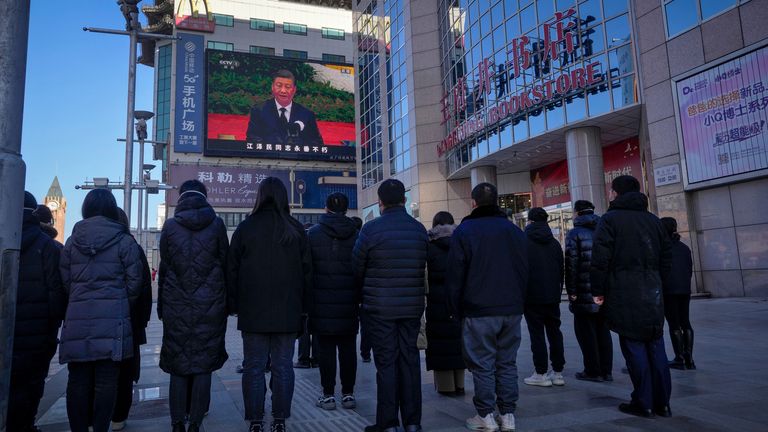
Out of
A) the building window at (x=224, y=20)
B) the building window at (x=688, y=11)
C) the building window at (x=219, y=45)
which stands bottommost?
the building window at (x=688, y=11)

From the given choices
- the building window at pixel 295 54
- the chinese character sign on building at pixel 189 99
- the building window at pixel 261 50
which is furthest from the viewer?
the building window at pixel 295 54

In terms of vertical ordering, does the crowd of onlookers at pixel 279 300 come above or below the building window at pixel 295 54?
below

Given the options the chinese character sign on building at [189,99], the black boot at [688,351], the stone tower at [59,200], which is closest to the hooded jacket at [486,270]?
the black boot at [688,351]

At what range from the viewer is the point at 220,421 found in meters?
4.45

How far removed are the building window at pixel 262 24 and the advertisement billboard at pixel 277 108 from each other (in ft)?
25.2

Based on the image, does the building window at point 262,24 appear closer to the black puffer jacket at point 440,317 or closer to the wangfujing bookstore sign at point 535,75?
the wangfujing bookstore sign at point 535,75

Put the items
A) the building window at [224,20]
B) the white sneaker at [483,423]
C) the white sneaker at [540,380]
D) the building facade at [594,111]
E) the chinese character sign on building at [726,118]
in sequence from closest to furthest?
1. the white sneaker at [483,423]
2. the white sneaker at [540,380]
3. the chinese character sign on building at [726,118]
4. the building facade at [594,111]
5. the building window at [224,20]

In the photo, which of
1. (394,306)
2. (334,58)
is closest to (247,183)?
(334,58)

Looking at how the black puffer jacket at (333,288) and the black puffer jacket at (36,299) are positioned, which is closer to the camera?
the black puffer jacket at (36,299)

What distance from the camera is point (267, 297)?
3975 millimetres

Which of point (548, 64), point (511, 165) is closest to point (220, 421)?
point (548, 64)

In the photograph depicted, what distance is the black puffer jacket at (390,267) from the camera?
4070 millimetres

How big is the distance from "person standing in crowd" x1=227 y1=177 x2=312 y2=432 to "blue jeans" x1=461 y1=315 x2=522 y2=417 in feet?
4.62

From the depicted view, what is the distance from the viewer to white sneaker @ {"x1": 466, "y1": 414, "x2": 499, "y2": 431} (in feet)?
12.9
